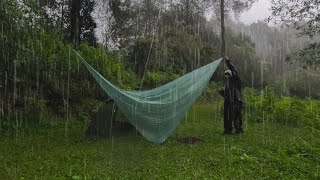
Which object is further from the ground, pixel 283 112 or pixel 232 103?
pixel 232 103

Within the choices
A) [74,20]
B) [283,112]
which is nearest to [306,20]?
[283,112]

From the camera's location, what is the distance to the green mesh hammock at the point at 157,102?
6.38m

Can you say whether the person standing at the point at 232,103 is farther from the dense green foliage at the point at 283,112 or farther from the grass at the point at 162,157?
the dense green foliage at the point at 283,112

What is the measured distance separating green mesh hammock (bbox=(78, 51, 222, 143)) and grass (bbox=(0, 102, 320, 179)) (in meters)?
0.31

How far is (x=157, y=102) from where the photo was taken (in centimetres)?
678

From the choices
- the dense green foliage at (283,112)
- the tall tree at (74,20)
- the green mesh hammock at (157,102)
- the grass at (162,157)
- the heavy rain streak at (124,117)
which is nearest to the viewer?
the grass at (162,157)

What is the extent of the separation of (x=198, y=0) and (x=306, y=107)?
1333 cm

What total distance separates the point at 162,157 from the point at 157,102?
1288mm

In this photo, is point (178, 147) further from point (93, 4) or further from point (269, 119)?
point (93, 4)

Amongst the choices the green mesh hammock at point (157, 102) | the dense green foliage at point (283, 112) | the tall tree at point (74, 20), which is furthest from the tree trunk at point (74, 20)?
the green mesh hammock at point (157, 102)

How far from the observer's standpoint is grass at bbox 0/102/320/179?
468cm

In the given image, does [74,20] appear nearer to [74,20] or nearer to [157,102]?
[74,20]

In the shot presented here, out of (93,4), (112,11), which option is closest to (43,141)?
(93,4)

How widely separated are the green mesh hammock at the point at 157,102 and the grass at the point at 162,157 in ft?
1.01
